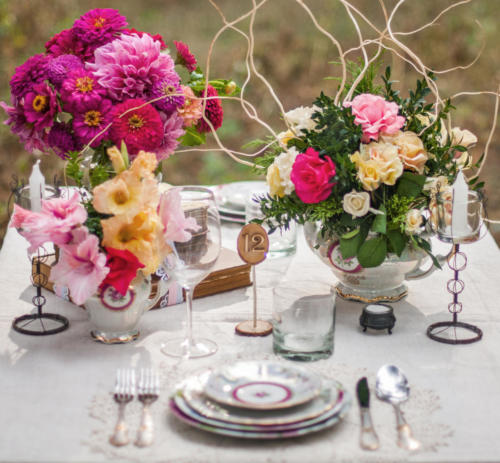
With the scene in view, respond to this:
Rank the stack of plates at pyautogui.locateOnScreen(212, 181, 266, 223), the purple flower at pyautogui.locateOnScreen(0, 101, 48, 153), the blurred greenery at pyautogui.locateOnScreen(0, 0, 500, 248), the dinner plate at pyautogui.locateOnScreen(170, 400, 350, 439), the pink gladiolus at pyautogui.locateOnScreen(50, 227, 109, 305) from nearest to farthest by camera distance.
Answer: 1. the dinner plate at pyautogui.locateOnScreen(170, 400, 350, 439)
2. the pink gladiolus at pyautogui.locateOnScreen(50, 227, 109, 305)
3. the purple flower at pyautogui.locateOnScreen(0, 101, 48, 153)
4. the stack of plates at pyautogui.locateOnScreen(212, 181, 266, 223)
5. the blurred greenery at pyautogui.locateOnScreen(0, 0, 500, 248)

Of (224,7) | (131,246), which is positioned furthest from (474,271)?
(224,7)

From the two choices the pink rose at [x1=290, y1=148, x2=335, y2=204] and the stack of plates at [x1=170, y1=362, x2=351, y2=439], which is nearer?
the stack of plates at [x1=170, y1=362, x2=351, y2=439]

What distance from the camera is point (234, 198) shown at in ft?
6.17

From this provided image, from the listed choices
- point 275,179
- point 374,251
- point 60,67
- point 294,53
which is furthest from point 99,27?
point 294,53

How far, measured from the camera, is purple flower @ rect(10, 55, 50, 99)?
1.22 meters

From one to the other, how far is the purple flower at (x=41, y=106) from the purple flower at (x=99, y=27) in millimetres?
130

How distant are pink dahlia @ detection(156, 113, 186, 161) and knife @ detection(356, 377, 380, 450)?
22.3 inches

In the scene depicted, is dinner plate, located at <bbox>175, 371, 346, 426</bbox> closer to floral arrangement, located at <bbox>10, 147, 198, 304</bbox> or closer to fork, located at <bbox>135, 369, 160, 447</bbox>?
fork, located at <bbox>135, 369, 160, 447</bbox>

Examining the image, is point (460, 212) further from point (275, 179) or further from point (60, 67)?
point (60, 67)

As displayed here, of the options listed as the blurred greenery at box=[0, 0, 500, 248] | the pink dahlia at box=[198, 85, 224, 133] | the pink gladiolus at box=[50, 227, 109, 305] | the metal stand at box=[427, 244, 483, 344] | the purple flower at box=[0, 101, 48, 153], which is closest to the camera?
the pink gladiolus at box=[50, 227, 109, 305]

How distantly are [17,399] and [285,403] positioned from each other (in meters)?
0.37

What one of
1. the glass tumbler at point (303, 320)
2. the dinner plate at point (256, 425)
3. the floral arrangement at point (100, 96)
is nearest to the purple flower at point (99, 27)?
the floral arrangement at point (100, 96)

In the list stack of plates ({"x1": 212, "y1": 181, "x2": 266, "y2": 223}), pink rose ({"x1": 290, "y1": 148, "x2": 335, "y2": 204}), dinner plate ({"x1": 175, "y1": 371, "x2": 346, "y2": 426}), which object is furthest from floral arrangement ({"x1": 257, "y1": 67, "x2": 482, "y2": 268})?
stack of plates ({"x1": 212, "y1": 181, "x2": 266, "y2": 223})

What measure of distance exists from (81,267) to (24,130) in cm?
35
